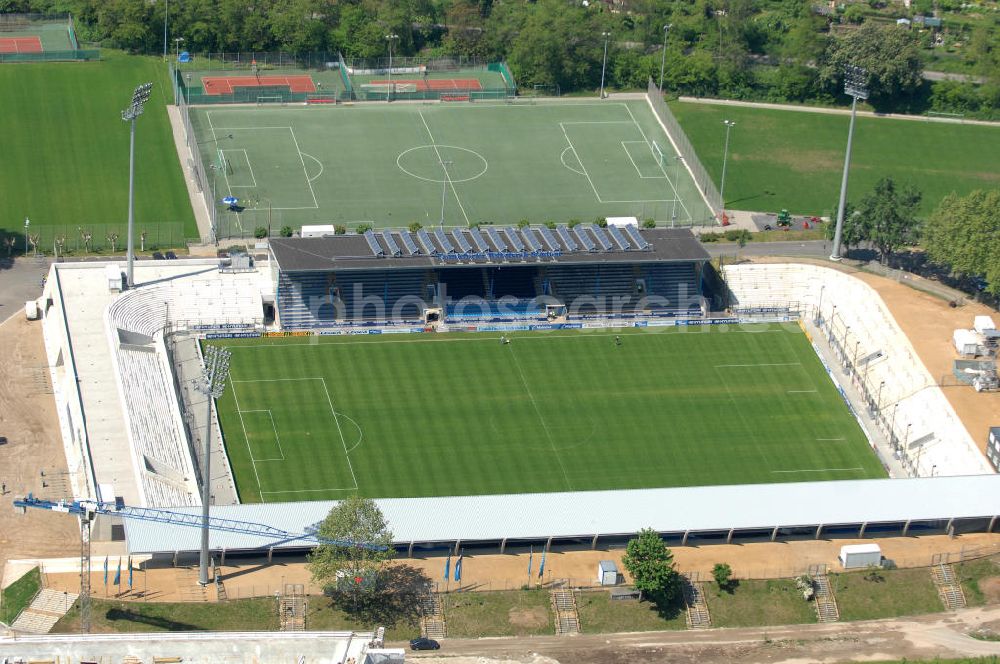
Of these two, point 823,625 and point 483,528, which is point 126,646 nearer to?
point 483,528

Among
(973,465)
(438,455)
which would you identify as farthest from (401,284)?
(973,465)

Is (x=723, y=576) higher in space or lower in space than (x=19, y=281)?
lower

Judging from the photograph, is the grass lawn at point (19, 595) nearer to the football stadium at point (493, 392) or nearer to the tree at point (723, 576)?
the football stadium at point (493, 392)

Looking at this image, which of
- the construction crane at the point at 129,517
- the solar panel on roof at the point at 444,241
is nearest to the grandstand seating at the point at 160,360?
the construction crane at the point at 129,517

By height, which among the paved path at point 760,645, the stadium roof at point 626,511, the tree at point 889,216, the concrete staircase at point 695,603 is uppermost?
the tree at point 889,216

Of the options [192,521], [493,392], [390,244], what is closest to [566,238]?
[390,244]

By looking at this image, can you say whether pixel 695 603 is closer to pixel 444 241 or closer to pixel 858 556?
pixel 858 556
